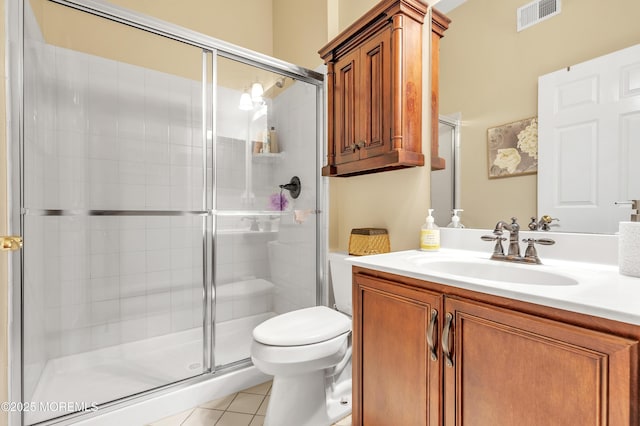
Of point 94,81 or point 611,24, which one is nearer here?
point 611,24

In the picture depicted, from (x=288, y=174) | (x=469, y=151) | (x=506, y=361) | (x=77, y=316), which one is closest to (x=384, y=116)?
(x=469, y=151)

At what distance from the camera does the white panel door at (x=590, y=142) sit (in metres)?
0.91

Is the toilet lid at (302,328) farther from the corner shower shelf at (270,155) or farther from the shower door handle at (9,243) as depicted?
the corner shower shelf at (270,155)

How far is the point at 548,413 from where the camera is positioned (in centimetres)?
62

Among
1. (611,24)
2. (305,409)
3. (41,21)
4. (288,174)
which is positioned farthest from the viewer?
(288,174)

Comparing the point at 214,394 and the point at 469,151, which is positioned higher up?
the point at 469,151

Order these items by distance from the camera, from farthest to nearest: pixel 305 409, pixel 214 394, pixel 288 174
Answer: pixel 288 174
pixel 214 394
pixel 305 409

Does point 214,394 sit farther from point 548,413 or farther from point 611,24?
point 611,24

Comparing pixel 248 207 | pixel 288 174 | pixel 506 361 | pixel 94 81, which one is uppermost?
pixel 94 81

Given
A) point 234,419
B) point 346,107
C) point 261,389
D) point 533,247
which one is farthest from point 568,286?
point 261,389

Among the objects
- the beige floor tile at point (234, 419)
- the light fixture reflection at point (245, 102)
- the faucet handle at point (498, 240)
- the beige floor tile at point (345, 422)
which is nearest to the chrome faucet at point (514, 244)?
the faucet handle at point (498, 240)

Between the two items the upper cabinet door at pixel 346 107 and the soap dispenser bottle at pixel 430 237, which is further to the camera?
the upper cabinet door at pixel 346 107

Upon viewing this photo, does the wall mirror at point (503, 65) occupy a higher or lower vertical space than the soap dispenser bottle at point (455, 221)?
higher

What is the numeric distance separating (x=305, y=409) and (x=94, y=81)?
207 centimetres
